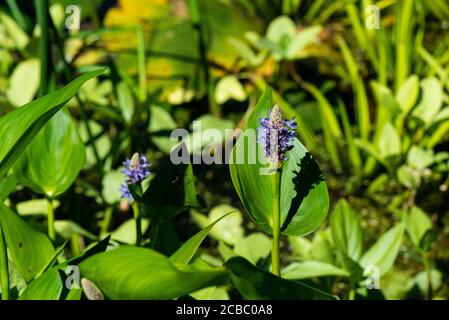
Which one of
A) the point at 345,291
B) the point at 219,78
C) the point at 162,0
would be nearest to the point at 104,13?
the point at 162,0

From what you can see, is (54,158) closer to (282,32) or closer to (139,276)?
(139,276)

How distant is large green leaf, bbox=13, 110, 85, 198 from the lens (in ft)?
3.04

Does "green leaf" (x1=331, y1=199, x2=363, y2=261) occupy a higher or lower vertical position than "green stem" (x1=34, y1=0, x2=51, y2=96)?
lower

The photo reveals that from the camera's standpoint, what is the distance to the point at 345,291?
127cm

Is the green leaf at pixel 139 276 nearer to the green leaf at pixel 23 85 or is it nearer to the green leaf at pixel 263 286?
the green leaf at pixel 263 286

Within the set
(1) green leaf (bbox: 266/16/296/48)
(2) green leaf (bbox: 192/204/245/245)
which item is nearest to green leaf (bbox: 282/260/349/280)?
(2) green leaf (bbox: 192/204/245/245)

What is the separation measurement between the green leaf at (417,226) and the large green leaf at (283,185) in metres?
0.38

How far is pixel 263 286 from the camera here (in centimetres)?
69

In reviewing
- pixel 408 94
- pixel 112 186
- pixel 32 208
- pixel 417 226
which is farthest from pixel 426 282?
pixel 32 208

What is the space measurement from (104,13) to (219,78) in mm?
509

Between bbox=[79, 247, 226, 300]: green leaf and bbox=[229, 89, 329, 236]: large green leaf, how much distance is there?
0.54 ft

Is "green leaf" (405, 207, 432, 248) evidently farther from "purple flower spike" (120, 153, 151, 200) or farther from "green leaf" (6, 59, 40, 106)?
"green leaf" (6, 59, 40, 106)

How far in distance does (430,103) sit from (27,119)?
101 cm

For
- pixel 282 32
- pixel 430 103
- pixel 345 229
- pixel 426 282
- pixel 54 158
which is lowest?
pixel 426 282
